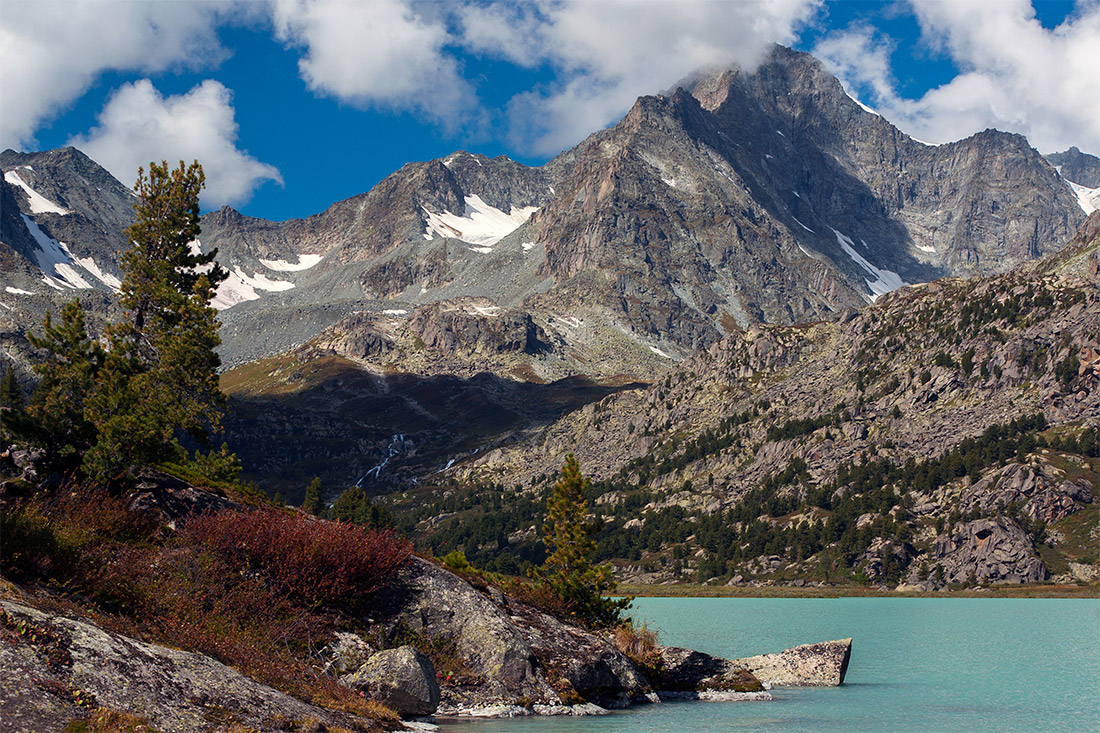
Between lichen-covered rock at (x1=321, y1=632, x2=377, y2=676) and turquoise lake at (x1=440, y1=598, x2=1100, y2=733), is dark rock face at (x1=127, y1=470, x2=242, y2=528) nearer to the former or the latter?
lichen-covered rock at (x1=321, y1=632, x2=377, y2=676)

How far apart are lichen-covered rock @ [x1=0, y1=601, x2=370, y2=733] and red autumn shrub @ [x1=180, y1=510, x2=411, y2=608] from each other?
8717 millimetres

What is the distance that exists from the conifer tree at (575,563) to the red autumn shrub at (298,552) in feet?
67.4

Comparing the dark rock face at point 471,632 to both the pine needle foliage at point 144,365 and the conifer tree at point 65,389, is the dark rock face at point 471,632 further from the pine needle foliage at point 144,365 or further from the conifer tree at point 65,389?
the conifer tree at point 65,389

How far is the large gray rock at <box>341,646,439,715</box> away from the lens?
2722cm

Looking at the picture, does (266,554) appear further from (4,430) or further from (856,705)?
(856,705)

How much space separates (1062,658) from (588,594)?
44.4 meters

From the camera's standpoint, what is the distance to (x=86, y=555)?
912 inches

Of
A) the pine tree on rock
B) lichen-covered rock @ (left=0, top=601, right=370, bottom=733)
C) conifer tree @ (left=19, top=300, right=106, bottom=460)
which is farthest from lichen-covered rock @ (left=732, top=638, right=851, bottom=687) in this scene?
conifer tree @ (left=19, top=300, right=106, bottom=460)

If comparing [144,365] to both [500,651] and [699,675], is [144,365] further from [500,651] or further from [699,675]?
[699,675]

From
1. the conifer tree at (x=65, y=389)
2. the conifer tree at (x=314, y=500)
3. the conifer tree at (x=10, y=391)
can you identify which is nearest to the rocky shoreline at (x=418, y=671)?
the conifer tree at (x=65, y=389)

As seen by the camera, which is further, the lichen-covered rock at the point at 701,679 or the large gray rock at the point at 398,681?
the lichen-covered rock at the point at 701,679

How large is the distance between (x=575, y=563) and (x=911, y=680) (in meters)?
25.2

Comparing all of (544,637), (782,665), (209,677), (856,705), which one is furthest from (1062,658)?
(209,677)

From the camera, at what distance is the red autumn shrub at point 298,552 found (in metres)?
28.8
